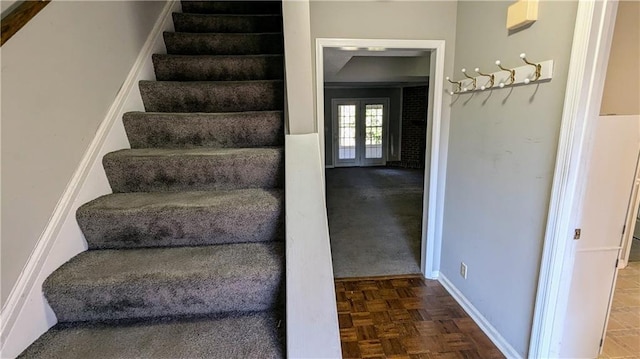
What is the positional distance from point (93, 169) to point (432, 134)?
7.28 feet

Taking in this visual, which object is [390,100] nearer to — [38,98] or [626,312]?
[626,312]

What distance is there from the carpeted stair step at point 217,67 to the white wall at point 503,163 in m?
1.29

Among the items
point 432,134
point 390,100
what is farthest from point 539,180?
point 390,100

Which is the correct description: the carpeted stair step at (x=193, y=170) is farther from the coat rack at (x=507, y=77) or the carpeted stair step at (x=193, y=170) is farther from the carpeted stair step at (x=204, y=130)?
the coat rack at (x=507, y=77)

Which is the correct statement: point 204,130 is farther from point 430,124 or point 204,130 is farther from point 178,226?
point 430,124

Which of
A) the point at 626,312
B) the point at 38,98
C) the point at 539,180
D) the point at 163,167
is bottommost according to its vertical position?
the point at 626,312

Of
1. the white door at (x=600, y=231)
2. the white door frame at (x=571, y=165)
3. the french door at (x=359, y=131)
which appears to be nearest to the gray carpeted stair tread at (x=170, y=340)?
the white door frame at (x=571, y=165)

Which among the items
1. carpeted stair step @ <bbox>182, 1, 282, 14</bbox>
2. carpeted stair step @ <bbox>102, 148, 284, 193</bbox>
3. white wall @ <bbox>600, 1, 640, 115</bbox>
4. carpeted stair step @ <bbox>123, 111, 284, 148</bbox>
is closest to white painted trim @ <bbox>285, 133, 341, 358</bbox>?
carpeted stair step @ <bbox>102, 148, 284, 193</bbox>

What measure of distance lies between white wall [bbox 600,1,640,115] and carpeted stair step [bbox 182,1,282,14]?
206cm

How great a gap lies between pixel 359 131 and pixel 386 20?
6.67 m

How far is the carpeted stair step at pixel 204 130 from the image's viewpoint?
1.59 metres

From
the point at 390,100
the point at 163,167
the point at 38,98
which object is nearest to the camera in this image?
the point at 38,98

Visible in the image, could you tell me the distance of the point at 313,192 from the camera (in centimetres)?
108

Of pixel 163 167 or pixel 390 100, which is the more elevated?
pixel 390 100
